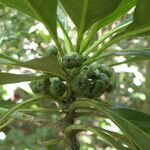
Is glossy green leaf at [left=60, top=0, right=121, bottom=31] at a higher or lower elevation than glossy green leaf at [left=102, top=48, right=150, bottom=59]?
higher

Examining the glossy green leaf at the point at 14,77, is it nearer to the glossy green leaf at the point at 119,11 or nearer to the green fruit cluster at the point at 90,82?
the green fruit cluster at the point at 90,82

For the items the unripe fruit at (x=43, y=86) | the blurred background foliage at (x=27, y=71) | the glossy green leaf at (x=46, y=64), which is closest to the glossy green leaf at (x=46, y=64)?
the glossy green leaf at (x=46, y=64)

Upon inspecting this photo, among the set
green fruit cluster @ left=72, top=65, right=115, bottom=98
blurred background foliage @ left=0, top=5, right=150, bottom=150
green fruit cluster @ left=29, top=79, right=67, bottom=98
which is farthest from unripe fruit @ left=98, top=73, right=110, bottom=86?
blurred background foliage @ left=0, top=5, right=150, bottom=150

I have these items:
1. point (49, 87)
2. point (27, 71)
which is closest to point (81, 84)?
point (49, 87)

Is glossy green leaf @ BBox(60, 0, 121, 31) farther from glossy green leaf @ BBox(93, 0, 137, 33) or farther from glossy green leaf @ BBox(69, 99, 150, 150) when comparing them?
glossy green leaf @ BBox(69, 99, 150, 150)

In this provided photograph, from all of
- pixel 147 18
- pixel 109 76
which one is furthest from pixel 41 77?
pixel 147 18

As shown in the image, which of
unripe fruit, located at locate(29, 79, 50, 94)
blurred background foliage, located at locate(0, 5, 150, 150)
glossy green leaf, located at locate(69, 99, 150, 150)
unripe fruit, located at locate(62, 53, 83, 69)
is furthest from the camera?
blurred background foliage, located at locate(0, 5, 150, 150)
